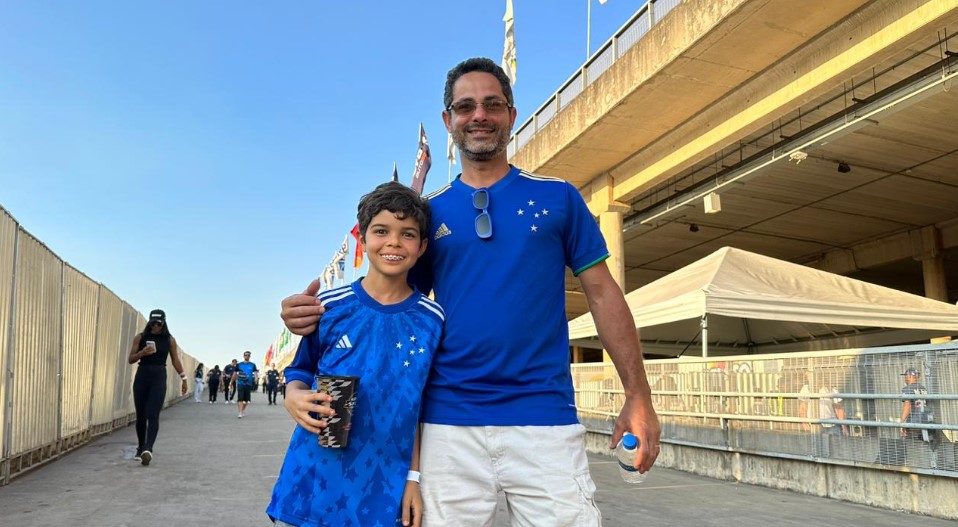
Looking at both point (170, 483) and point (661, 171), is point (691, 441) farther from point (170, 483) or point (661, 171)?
point (661, 171)

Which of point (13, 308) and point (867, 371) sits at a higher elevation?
point (13, 308)

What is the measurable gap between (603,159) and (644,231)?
23.8ft

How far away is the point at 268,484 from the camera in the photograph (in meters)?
7.00

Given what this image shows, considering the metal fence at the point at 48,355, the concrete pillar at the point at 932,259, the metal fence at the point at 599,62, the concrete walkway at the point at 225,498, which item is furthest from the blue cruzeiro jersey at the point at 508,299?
the concrete pillar at the point at 932,259

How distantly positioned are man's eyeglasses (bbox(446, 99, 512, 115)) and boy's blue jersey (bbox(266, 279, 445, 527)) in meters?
0.73

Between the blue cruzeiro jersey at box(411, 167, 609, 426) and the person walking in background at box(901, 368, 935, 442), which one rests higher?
the blue cruzeiro jersey at box(411, 167, 609, 426)

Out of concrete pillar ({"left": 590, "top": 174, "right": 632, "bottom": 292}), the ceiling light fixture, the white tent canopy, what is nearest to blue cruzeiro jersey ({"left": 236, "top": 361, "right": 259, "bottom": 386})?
concrete pillar ({"left": 590, "top": 174, "right": 632, "bottom": 292})

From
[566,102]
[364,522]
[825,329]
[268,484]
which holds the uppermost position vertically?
[566,102]

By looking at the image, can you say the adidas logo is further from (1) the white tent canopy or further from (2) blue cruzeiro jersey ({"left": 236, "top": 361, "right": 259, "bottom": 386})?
(2) blue cruzeiro jersey ({"left": 236, "top": 361, "right": 259, "bottom": 386})

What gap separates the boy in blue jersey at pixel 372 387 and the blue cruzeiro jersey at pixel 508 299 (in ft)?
0.27

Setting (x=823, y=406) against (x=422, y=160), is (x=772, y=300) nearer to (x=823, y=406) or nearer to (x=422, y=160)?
(x=823, y=406)

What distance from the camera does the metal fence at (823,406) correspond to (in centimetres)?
639

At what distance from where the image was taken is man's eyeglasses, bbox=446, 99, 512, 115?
2453 millimetres

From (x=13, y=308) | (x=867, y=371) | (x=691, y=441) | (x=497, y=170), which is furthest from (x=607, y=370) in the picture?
(x=497, y=170)
